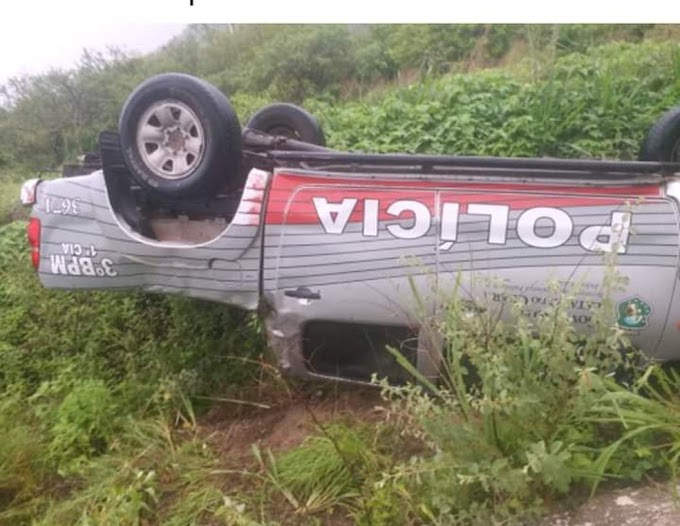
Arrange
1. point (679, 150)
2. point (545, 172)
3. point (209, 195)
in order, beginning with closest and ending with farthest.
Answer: point (545, 172)
point (209, 195)
point (679, 150)

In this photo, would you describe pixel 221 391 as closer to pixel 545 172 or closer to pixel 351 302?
pixel 351 302

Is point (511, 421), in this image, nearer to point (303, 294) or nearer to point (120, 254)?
point (303, 294)

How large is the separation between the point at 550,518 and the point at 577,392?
45cm

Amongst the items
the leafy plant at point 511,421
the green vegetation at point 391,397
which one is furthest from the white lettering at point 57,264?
the leafy plant at point 511,421

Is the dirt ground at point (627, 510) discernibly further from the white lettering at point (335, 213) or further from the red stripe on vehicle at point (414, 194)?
the white lettering at point (335, 213)

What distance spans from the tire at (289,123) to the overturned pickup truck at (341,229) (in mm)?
1212

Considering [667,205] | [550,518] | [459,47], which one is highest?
[459,47]

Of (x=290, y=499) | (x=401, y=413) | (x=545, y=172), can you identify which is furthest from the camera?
(x=545, y=172)

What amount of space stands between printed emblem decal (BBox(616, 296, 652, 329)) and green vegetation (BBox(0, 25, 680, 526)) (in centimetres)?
22

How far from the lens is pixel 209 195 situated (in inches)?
159

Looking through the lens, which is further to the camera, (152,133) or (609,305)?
(152,133)


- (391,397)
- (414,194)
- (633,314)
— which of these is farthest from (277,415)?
(633,314)

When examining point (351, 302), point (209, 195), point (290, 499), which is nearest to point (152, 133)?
point (209, 195)

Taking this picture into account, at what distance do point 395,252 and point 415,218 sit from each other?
19 centimetres
